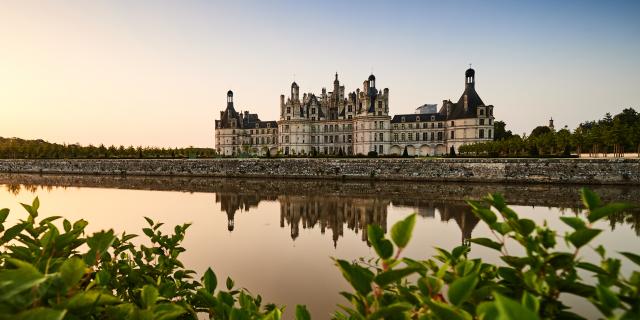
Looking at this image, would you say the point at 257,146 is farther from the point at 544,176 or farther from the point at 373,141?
the point at 544,176

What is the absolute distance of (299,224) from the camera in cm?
1402

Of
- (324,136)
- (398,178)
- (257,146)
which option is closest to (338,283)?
(398,178)

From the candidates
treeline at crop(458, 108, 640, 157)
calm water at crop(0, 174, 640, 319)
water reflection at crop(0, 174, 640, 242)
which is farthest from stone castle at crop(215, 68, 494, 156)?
calm water at crop(0, 174, 640, 319)

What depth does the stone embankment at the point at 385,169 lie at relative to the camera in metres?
30.0

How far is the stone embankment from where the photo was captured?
98.4ft

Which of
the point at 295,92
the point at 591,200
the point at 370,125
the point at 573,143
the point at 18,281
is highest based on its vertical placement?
the point at 295,92

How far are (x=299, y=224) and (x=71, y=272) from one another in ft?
42.5

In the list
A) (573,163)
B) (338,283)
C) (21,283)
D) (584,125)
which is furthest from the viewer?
(584,125)

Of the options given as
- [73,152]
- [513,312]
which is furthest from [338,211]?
[73,152]

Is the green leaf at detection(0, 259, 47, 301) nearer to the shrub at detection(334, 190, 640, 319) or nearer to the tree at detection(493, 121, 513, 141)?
the shrub at detection(334, 190, 640, 319)

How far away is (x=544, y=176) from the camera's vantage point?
3119 centimetres

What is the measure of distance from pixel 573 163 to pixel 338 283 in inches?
1262

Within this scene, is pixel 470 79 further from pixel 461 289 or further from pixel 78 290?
pixel 78 290

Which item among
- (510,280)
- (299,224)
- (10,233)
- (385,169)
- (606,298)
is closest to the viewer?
(606,298)
